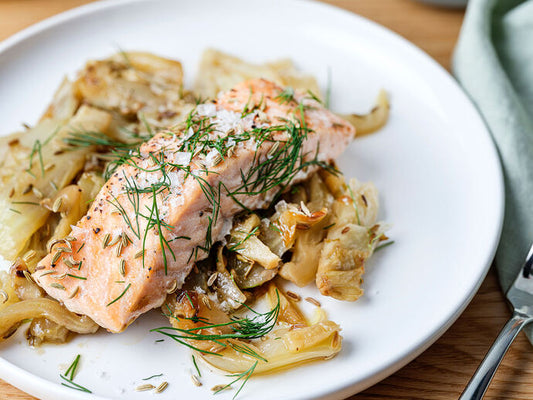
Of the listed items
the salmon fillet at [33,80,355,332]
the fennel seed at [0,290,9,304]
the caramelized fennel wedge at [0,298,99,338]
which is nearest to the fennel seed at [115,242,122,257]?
the salmon fillet at [33,80,355,332]

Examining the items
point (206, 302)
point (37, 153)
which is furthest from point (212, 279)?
point (37, 153)

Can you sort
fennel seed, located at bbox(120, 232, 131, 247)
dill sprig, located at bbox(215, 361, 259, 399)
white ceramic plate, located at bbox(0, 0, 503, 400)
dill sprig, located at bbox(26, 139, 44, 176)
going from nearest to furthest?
dill sprig, located at bbox(215, 361, 259, 399) → white ceramic plate, located at bbox(0, 0, 503, 400) → fennel seed, located at bbox(120, 232, 131, 247) → dill sprig, located at bbox(26, 139, 44, 176)

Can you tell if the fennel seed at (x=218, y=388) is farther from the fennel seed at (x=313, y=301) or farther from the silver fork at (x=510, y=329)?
the silver fork at (x=510, y=329)

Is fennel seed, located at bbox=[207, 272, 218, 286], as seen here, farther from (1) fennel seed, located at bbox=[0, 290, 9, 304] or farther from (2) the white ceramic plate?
(1) fennel seed, located at bbox=[0, 290, 9, 304]

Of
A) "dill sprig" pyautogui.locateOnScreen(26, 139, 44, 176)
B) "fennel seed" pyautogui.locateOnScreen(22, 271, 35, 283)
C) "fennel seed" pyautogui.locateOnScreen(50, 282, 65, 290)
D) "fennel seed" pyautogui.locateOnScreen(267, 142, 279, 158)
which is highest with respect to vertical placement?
"fennel seed" pyautogui.locateOnScreen(267, 142, 279, 158)

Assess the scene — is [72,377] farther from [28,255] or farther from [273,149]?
[273,149]

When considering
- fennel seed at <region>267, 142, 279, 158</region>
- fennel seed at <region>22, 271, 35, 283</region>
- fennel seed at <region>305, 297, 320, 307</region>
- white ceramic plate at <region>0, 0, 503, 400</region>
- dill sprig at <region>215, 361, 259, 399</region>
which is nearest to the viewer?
dill sprig at <region>215, 361, 259, 399</region>
